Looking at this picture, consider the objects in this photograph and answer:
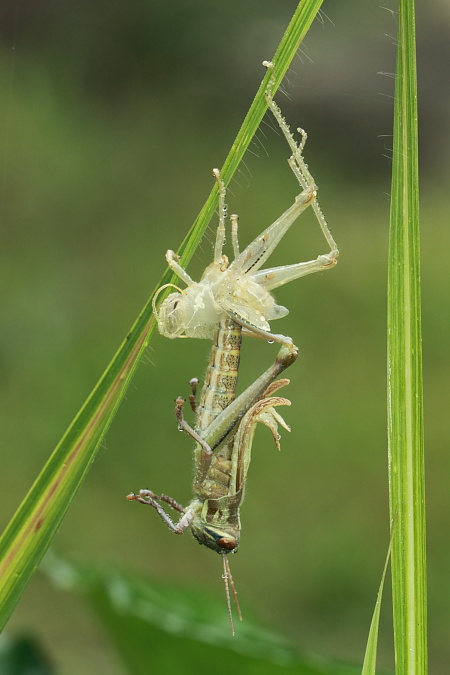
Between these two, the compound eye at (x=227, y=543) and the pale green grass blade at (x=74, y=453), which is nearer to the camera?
the pale green grass blade at (x=74, y=453)

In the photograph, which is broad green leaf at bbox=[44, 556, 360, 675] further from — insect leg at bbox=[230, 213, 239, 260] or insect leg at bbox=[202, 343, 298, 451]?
insect leg at bbox=[230, 213, 239, 260]

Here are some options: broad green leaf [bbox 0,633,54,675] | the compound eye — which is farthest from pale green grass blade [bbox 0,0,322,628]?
broad green leaf [bbox 0,633,54,675]

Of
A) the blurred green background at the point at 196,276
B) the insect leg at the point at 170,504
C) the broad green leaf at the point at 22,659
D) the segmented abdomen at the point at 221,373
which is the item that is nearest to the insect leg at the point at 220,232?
the segmented abdomen at the point at 221,373

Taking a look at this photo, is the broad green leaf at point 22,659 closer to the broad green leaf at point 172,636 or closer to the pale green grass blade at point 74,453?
the broad green leaf at point 172,636

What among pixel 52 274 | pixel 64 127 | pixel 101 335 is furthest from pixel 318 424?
pixel 64 127

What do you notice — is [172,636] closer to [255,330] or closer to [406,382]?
[255,330]

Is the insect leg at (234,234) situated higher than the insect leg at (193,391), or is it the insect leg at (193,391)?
the insect leg at (234,234)
